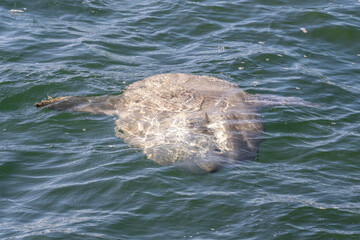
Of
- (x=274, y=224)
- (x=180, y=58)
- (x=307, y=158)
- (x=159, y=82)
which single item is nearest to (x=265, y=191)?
(x=274, y=224)

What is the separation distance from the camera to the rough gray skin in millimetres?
8039

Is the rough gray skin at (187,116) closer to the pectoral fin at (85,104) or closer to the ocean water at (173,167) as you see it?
the pectoral fin at (85,104)

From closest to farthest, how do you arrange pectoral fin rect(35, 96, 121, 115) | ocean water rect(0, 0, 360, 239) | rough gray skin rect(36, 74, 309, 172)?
ocean water rect(0, 0, 360, 239)
rough gray skin rect(36, 74, 309, 172)
pectoral fin rect(35, 96, 121, 115)

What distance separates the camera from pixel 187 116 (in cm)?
892

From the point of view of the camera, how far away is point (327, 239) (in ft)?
21.3

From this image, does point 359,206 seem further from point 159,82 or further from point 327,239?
point 159,82

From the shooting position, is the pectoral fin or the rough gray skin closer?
the rough gray skin

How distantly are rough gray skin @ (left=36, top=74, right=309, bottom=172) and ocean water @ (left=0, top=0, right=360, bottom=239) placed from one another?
0.58 feet

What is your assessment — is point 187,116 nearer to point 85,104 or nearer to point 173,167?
point 173,167

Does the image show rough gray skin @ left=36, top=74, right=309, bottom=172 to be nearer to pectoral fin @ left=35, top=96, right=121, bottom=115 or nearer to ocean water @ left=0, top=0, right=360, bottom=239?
pectoral fin @ left=35, top=96, right=121, bottom=115

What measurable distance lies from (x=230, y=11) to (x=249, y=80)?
4.51 meters

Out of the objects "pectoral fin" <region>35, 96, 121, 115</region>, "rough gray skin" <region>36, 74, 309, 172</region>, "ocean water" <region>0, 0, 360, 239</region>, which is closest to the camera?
"ocean water" <region>0, 0, 360, 239</region>

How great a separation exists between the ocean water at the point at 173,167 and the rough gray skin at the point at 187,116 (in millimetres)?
176

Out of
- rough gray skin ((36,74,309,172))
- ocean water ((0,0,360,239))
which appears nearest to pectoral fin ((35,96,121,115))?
rough gray skin ((36,74,309,172))
